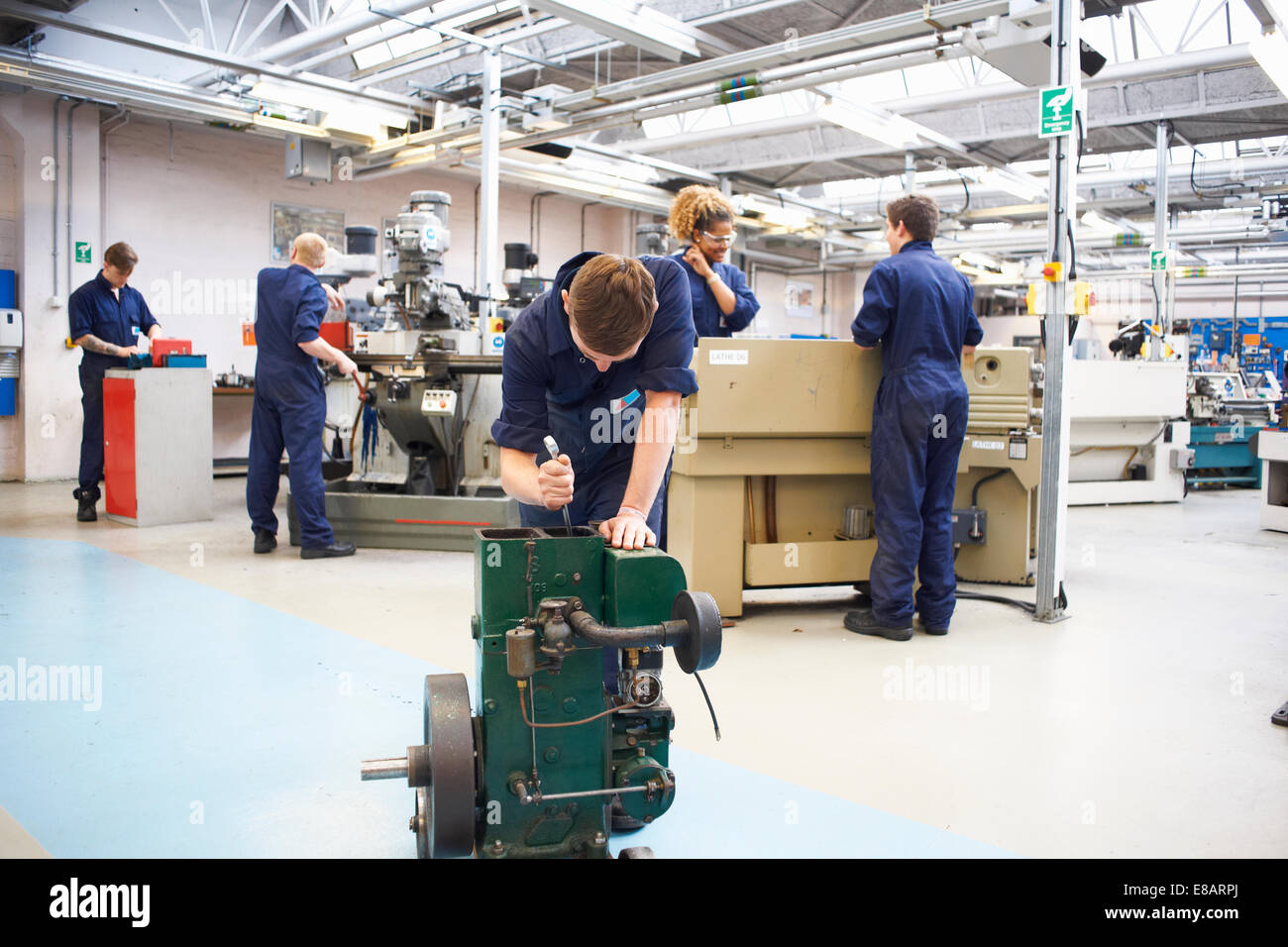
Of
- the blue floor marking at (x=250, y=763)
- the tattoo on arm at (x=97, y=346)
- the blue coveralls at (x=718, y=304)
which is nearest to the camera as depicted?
the blue floor marking at (x=250, y=763)

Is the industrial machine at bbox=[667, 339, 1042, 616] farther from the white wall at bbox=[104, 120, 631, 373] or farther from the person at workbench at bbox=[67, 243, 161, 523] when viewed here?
the white wall at bbox=[104, 120, 631, 373]

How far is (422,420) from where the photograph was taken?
507 centimetres

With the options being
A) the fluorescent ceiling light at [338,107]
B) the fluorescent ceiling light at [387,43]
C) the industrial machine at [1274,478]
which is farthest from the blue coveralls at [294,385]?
the industrial machine at [1274,478]

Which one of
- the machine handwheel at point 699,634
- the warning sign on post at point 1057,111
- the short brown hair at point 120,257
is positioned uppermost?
the warning sign on post at point 1057,111

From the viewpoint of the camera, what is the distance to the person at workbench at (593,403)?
1828mm

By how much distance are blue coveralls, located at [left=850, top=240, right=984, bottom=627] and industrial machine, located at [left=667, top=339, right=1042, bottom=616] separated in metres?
0.18

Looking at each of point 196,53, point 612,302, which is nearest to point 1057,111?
point 612,302

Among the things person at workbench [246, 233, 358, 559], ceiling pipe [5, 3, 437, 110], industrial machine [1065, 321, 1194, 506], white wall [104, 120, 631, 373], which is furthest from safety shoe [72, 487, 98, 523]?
industrial machine [1065, 321, 1194, 506]

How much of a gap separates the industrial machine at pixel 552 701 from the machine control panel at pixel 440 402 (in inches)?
129

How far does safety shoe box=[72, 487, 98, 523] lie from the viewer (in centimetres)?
552

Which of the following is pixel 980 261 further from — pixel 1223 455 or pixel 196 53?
pixel 196 53

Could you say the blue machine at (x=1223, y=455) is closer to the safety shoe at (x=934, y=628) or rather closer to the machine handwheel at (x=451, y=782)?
the safety shoe at (x=934, y=628)
